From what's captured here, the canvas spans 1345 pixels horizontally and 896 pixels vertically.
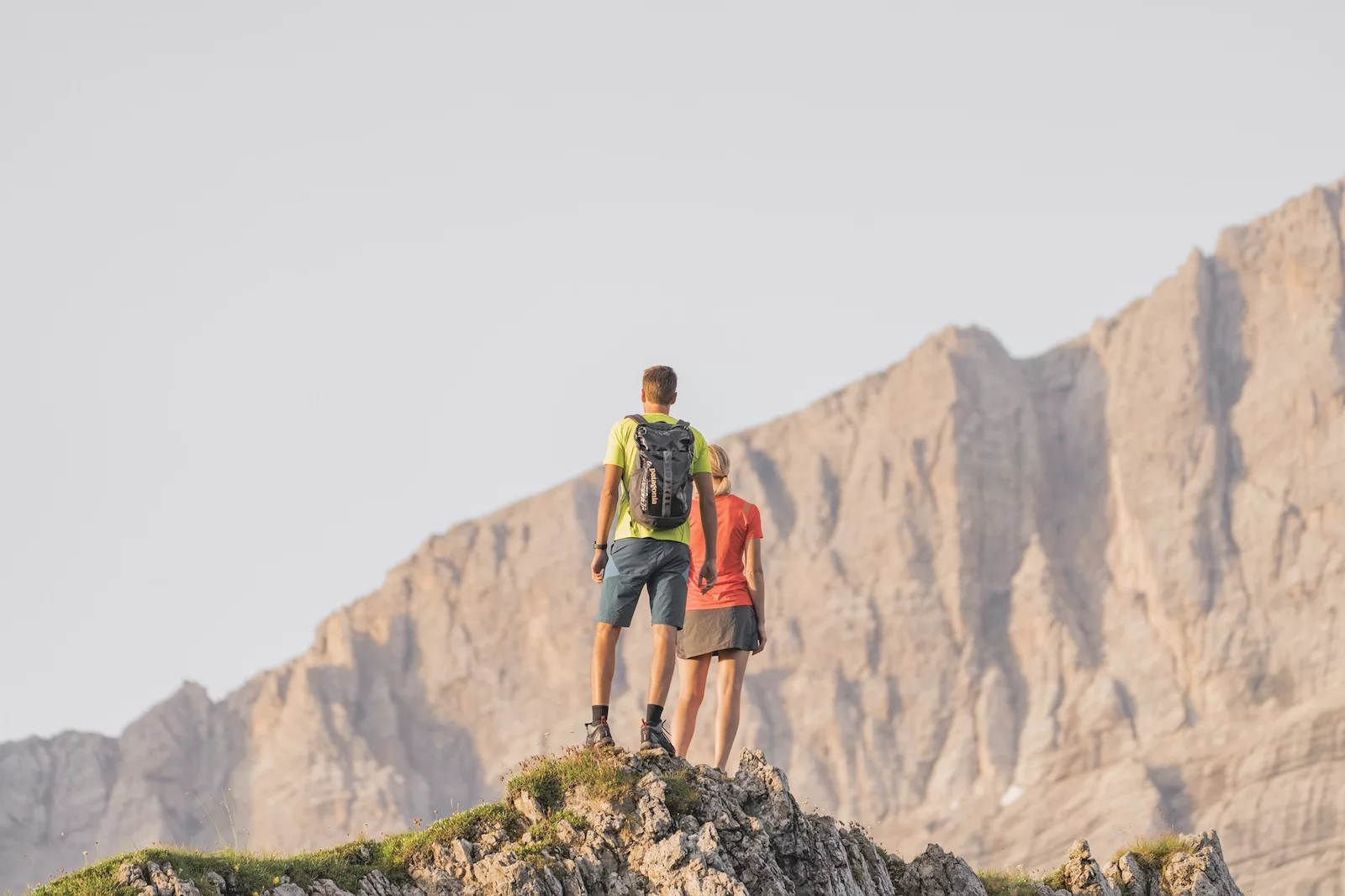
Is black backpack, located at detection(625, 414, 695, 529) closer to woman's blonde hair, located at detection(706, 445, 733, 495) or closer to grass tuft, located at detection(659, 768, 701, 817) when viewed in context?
woman's blonde hair, located at detection(706, 445, 733, 495)

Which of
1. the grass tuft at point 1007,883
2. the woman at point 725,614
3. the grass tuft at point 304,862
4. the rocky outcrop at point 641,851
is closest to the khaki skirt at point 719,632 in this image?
the woman at point 725,614

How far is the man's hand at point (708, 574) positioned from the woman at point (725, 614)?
0.32m

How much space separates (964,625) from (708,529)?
88205mm

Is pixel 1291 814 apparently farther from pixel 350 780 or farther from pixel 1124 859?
pixel 1124 859

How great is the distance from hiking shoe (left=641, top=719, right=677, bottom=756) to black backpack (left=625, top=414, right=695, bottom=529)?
5.01 feet

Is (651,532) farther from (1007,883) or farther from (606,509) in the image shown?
(1007,883)

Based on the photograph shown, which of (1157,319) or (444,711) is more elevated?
(1157,319)

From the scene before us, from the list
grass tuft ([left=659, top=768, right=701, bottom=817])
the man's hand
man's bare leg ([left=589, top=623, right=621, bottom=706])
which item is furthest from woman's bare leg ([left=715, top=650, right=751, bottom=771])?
grass tuft ([left=659, top=768, right=701, bottom=817])

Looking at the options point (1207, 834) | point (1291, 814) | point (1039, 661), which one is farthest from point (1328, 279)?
point (1207, 834)

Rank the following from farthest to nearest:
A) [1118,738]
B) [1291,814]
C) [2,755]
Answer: [2,755] → [1118,738] → [1291,814]

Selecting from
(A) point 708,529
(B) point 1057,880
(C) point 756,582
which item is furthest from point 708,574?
(B) point 1057,880

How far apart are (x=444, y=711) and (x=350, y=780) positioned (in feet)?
28.6

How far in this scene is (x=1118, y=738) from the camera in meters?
92.6

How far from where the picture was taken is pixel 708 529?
1502 cm
